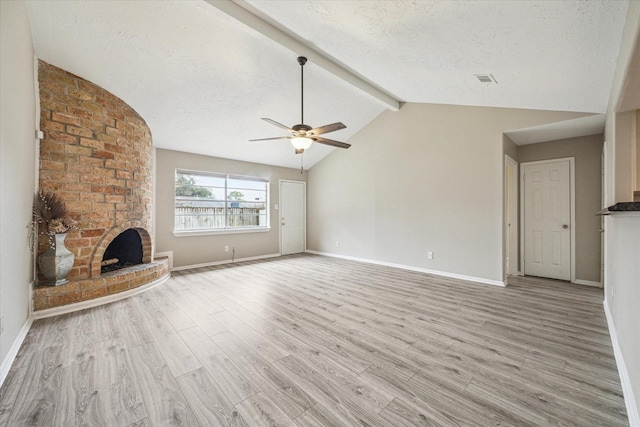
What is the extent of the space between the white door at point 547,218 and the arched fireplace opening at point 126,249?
6934 millimetres

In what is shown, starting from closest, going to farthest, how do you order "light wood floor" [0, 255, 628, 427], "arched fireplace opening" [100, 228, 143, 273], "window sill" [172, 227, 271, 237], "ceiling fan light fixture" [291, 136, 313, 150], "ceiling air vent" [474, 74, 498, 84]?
"light wood floor" [0, 255, 628, 427], "ceiling air vent" [474, 74, 498, 84], "ceiling fan light fixture" [291, 136, 313, 150], "arched fireplace opening" [100, 228, 143, 273], "window sill" [172, 227, 271, 237]

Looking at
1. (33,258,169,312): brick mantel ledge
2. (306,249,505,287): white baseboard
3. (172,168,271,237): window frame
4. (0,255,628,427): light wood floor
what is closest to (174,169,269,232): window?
(172,168,271,237): window frame

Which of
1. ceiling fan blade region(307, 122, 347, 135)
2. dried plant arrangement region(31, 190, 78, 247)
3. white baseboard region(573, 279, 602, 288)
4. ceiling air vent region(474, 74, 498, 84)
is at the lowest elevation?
white baseboard region(573, 279, 602, 288)

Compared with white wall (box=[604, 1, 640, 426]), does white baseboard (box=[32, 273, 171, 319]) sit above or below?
below

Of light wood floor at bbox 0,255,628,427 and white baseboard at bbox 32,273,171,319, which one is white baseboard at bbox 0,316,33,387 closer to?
light wood floor at bbox 0,255,628,427

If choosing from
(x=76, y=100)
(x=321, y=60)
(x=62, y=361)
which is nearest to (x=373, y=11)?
(x=321, y=60)

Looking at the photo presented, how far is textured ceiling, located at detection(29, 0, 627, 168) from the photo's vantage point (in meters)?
2.02

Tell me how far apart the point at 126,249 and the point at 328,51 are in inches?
177

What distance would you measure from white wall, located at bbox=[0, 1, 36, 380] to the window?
2633 mm

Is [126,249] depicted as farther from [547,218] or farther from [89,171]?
[547,218]

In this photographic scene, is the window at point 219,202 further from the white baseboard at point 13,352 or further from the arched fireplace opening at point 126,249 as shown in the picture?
the white baseboard at point 13,352

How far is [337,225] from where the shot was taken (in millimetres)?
6543

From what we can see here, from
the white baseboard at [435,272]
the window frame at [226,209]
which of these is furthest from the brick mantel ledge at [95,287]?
the white baseboard at [435,272]

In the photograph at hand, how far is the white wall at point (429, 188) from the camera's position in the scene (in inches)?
161
